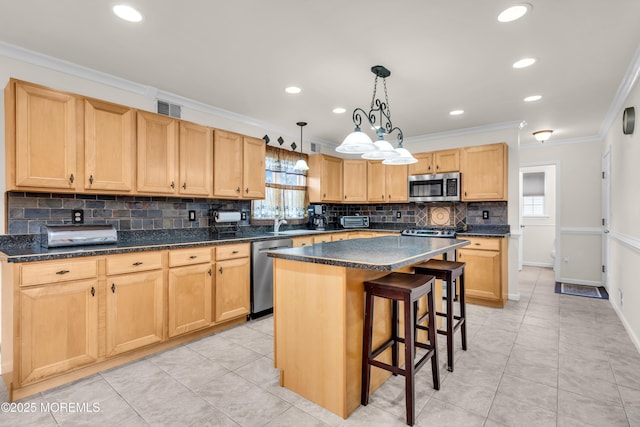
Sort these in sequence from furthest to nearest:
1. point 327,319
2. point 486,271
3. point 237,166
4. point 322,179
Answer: point 322,179 → point 486,271 → point 237,166 → point 327,319

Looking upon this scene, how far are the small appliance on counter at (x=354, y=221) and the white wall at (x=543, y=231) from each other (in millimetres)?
3756

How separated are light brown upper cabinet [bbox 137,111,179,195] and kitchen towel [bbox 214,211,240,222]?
2.06ft

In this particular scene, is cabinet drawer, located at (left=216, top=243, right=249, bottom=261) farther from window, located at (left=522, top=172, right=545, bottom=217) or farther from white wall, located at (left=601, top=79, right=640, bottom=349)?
window, located at (left=522, top=172, right=545, bottom=217)

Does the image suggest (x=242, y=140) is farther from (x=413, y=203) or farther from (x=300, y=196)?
(x=413, y=203)

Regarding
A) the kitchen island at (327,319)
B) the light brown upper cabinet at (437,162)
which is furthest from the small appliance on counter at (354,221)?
the kitchen island at (327,319)

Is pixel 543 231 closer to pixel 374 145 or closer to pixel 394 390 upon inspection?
pixel 374 145

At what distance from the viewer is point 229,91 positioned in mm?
3320

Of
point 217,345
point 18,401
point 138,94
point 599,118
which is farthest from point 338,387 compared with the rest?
point 599,118

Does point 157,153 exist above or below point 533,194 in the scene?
above

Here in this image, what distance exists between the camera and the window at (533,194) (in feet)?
22.9

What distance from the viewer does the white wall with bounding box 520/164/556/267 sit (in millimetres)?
6789

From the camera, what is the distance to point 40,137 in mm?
2391

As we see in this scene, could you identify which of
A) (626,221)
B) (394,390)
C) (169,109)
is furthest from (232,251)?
(626,221)

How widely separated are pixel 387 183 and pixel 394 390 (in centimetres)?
361
